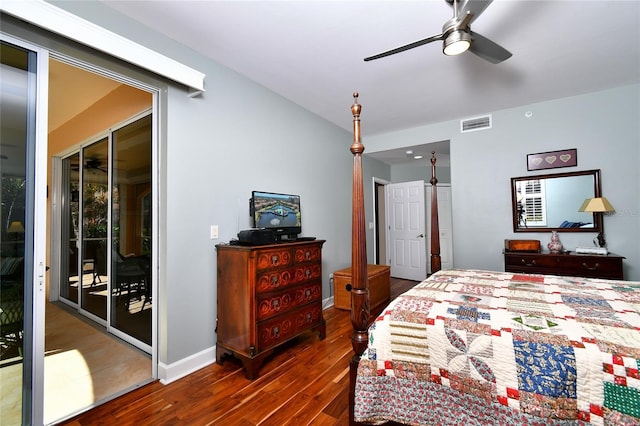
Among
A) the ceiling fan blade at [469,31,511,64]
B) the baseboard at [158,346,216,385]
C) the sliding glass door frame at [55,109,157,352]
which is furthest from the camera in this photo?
the sliding glass door frame at [55,109,157,352]

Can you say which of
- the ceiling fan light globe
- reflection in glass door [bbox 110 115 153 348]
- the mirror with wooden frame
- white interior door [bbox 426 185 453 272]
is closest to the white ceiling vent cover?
the mirror with wooden frame

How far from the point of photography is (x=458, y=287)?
1887 millimetres

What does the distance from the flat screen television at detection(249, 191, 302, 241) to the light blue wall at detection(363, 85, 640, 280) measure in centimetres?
245

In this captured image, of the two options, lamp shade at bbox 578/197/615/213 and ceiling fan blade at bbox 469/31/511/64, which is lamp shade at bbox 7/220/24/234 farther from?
lamp shade at bbox 578/197/615/213

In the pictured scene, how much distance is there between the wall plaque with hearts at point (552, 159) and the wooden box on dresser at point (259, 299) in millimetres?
3166

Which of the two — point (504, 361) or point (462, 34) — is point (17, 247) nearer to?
point (504, 361)

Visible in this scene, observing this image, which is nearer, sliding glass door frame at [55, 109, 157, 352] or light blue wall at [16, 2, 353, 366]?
light blue wall at [16, 2, 353, 366]

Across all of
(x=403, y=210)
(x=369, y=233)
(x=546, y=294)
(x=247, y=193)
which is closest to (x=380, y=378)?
(x=546, y=294)

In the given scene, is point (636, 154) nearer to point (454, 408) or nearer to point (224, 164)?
point (454, 408)

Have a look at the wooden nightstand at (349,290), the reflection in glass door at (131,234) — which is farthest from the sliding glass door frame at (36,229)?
the wooden nightstand at (349,290)

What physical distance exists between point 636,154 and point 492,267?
1.94 metres

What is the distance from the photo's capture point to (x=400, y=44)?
7.68ft

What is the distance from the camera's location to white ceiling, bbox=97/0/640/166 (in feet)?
6.34

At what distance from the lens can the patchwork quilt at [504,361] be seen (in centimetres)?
108
